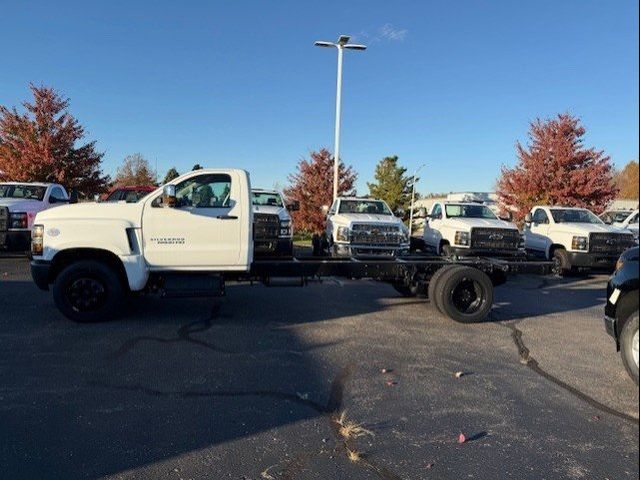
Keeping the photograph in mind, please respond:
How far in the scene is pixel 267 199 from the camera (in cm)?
1347

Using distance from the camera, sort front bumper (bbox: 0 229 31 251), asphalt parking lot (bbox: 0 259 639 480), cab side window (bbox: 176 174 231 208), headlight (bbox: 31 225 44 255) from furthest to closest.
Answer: front bumper (bbox: 0 229 31 251) < cab side window (bbox: 176 174 231 208) < headlight (bbox: 31 225 44 255) < asphalt parking lot (bbox: 0 259 639 480)

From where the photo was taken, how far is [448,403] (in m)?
4.61

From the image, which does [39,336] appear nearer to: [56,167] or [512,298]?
[512,298]

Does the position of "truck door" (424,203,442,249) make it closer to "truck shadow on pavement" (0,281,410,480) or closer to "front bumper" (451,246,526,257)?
"front bumper" (451,246,526,257)

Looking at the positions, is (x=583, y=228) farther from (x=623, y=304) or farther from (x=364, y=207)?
(x=623, y=304)

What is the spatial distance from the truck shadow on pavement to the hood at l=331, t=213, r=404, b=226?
146 inches

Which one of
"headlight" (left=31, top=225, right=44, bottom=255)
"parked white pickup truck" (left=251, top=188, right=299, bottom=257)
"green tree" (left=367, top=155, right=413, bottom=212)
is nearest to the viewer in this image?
"headlight" (left=31, top=225, right=44, bottom=255)

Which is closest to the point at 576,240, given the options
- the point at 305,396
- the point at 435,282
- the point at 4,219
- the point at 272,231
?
the point at 435,282

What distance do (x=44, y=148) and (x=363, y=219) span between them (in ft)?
47.4

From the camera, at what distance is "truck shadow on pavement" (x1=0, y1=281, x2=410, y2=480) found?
3.52m

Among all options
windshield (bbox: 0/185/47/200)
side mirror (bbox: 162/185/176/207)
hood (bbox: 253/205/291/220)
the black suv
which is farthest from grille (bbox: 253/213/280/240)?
windshield (bbox: 0/185/47/200)

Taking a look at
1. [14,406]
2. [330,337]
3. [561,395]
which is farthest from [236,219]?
[561,395]

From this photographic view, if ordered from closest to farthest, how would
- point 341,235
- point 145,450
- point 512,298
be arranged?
1. point 145,450
2. point 512,298
3. point 341,235

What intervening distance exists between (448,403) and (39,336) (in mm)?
4955
